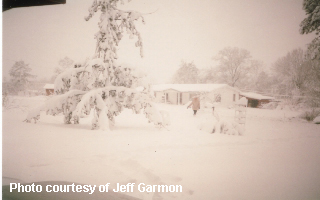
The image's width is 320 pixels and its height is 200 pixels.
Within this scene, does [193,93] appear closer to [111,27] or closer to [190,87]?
[190,87]

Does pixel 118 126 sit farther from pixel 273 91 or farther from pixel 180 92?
pixel 273 91

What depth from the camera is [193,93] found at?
281 centimetres

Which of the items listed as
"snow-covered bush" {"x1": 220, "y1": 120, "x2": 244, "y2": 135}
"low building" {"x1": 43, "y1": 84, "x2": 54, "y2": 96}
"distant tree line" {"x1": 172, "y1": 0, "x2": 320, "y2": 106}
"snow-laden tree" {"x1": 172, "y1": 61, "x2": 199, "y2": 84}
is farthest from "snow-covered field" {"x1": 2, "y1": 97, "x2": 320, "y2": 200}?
"low building" {"x1": 43, "y1": 84, "x2": 54, "y2": 96}

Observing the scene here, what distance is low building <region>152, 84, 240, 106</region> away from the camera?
8.79 feet

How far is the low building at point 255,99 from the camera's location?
2.63 metres

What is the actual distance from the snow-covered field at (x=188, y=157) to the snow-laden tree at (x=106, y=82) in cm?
21

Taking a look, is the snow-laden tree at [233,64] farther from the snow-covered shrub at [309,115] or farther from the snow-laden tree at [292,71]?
the snow-covered shrub at [309,115]

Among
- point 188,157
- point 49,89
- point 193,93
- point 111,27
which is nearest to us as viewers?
point 188,157

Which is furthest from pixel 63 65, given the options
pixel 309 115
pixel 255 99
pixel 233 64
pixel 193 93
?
pixel 309 115

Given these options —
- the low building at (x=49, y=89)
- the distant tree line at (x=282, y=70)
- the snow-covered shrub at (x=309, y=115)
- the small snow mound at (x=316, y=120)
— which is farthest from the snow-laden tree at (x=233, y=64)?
the low building at (x=49, y=89)

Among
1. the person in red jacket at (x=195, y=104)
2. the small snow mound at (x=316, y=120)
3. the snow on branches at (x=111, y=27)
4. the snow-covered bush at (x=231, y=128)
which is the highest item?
the snow on branches at (x=111, y=27)

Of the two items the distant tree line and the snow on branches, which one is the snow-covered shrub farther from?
the snow on branches

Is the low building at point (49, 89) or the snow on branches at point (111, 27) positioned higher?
the snow on branches at point (111, 27)

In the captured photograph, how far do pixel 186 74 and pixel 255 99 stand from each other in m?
1.07
